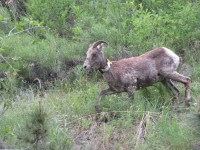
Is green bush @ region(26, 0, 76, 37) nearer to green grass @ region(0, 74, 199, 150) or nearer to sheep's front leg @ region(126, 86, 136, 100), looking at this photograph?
green grass @ region(0, 74, 199, 150)

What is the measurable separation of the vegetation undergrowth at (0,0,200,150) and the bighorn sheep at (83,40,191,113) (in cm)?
28

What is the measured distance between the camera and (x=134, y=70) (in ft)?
39.3

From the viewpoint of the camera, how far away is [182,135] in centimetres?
946

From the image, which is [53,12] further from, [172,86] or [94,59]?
[172,86]

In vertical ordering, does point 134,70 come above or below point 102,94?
above

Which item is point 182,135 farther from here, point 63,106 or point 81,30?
point 81,30

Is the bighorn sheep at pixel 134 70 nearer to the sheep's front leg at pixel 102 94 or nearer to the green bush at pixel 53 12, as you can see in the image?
the sheep's front leg at pixel 102 94

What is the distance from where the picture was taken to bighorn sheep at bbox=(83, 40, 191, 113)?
1184 cm

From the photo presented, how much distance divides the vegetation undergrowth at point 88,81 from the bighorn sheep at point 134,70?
0.28 m

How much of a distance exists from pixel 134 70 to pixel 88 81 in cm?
225

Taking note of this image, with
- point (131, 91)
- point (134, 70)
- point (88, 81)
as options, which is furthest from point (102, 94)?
point (88, 81)

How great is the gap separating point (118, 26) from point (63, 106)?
4137 millimetres

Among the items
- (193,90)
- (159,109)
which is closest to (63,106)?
(159,109)

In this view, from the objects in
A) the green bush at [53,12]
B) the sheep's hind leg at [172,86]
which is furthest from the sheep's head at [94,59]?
the green bush at [53,12]
